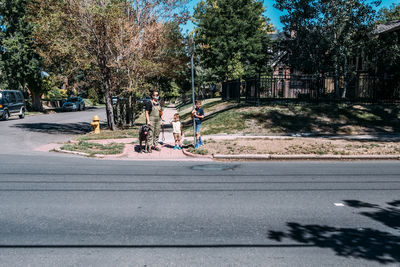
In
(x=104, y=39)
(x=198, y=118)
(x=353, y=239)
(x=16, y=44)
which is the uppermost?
(x=16, y=44)

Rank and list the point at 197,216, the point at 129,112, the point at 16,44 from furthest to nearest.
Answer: the point at 16,44, the point at 129,112, the point at 197,216

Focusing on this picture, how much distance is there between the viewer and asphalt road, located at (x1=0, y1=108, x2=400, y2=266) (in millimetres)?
3824

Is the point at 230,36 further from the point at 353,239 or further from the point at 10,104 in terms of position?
the point at 353,239

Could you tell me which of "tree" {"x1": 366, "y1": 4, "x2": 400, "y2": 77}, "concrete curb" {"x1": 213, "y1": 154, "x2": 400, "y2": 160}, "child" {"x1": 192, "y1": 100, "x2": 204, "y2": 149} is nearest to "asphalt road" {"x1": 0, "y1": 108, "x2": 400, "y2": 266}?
"concrete curb" {"x1": 213, "y1": 154, "x2": 400, "y2": 160}

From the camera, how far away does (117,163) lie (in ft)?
31.7

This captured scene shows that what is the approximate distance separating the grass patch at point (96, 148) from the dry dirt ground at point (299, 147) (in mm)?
2905

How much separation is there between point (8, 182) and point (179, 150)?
5836mm

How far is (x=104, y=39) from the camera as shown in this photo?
53.5ft

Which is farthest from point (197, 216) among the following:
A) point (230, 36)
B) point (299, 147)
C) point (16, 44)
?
point (230, 36)

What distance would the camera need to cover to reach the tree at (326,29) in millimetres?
26016

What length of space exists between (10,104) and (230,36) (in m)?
24.3

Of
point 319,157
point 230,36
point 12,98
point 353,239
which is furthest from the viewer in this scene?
point 230,36

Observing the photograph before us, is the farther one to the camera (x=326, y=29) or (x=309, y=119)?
(x=326, y=29)

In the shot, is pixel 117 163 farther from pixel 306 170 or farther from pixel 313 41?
pixel 313 41
